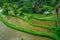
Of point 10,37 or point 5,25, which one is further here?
point 5,25

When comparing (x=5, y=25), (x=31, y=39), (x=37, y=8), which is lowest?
(x=37, y=8)

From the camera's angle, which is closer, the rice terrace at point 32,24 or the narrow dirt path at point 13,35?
the narrow dirt path at point 13,35

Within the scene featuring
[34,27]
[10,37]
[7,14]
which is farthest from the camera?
[7,14]

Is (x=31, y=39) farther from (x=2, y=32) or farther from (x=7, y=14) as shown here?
(x=7, y=14)

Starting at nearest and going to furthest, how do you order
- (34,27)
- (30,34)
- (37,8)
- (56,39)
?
(56,39) → (30,34) → (34,27) → (37,8)

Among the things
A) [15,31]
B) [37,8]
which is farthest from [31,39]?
[37,8]

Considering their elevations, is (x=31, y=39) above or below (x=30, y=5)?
above

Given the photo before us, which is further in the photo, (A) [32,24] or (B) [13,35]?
(A) [32,24]

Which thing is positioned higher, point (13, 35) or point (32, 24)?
point (13, 35)

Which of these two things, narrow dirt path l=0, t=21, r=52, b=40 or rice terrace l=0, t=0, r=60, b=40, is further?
rice terrace l=0, t=0, r=60, b=40
